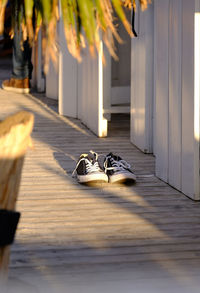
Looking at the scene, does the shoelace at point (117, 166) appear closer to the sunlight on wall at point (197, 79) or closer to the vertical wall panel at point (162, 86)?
the vertical wall panel at point (162, 86)

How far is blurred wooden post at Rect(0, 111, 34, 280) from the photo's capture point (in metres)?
1.65

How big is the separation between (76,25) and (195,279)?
4.86ft

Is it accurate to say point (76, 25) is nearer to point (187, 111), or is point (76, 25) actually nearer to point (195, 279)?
point (195, 279)

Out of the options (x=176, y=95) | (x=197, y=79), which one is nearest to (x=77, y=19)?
(x=197, y=79)

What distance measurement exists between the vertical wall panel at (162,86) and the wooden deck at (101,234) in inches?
5.6

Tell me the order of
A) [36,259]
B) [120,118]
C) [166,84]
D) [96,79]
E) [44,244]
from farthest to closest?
[120,118] → [96,79] → [166,84] → [44,244] → [36,259]

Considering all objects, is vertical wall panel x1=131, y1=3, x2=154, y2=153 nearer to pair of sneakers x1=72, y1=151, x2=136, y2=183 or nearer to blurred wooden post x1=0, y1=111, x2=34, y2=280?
pair of sneakers x1=72, y1=151, x2=136, y2=183

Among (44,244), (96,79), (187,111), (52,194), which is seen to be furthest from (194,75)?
(96,79)

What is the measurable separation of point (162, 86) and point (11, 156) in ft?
12.2

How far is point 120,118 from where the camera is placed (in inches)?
328

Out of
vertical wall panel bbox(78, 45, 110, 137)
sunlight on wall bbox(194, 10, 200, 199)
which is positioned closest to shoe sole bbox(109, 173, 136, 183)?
sunlight on wall bbox(194, 10, 200, 199)

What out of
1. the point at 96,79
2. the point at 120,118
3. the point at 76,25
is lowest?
the point at 120,118

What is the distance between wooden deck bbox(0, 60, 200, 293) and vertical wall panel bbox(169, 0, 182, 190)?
0.15 meters

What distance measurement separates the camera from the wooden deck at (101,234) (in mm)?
3291
